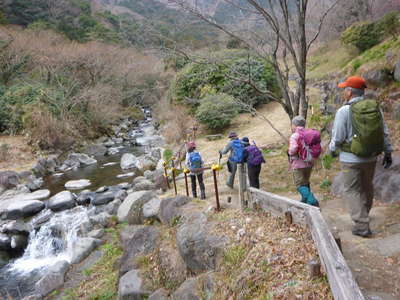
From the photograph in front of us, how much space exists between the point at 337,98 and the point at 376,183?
20.5 ft

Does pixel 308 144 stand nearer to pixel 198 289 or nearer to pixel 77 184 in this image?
pixel 198 289

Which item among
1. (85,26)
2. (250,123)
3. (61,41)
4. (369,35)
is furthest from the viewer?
(85,26)

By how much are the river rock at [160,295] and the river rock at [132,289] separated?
235mm

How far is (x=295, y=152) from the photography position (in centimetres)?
500

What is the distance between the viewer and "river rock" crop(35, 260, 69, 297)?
7.01 metres

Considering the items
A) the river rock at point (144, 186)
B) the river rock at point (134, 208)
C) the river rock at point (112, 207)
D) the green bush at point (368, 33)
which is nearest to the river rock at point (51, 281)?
the river rock at point (134, 208)

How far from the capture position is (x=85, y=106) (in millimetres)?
22797

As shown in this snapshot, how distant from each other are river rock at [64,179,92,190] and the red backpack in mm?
10876

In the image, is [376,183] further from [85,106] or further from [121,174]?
[85,106]

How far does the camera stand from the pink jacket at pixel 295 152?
4.95 m

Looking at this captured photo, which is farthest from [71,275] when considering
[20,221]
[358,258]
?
[358,258]

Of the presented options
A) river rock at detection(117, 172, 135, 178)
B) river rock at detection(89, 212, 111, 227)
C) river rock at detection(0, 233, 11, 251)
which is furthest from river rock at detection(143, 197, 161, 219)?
river rock at detection(117, 172, 135, 178)

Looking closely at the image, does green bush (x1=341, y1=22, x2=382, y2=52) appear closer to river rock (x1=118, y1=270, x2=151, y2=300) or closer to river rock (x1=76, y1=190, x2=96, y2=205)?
river rock (x1=76, y1=190, x2=96, y2=205)

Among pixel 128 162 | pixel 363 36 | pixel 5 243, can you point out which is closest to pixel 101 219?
pixel 5 243
